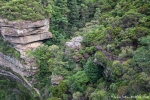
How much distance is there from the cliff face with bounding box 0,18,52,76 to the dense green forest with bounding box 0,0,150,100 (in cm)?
65

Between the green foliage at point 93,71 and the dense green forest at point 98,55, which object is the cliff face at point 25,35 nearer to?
the dense green forest at point 98,55

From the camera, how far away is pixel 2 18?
27.5 metres

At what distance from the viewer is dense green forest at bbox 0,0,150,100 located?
16322 mm

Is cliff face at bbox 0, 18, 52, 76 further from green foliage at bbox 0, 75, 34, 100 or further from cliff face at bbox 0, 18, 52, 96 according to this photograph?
green foliage at bbox 0, 75, 34, 100

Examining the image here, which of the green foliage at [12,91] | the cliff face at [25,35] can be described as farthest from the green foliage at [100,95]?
the green foliage at [12,91]

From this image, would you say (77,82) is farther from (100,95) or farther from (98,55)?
(100,95)

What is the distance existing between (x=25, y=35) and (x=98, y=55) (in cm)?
1063

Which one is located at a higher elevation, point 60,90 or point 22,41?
point 22,41

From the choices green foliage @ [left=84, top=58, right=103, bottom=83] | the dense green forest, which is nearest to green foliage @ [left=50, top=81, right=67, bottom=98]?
the dense green forest

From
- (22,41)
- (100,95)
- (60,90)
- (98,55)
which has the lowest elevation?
(60,90)

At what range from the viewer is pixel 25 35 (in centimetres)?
2747

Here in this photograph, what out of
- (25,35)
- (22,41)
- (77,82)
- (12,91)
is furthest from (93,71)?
(12,91)

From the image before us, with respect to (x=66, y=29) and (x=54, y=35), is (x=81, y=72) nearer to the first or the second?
(x=54, y=35)

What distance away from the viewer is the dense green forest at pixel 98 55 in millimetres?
16322
